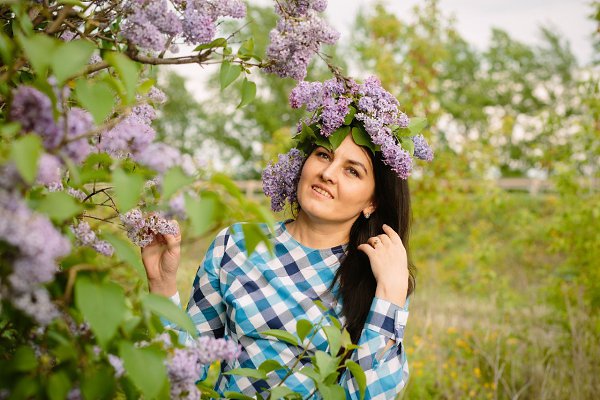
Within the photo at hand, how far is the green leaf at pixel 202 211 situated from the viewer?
2.52 feet

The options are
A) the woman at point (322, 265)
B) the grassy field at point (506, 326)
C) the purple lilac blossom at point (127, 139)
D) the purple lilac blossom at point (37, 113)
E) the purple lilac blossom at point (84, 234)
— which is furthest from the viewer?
the grassy field at point (506, 326)

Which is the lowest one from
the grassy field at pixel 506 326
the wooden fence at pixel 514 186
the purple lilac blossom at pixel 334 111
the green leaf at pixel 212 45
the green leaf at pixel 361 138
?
the grassy field at pixel 506 326

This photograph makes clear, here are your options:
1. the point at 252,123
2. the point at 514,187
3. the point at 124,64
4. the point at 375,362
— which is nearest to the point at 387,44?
the point at 375,362

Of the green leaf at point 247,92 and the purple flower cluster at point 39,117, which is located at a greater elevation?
the green leaf at point 247,92

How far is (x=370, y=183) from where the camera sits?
6.41 feet

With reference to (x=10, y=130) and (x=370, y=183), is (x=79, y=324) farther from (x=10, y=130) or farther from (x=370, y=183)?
(x=370, y=183)

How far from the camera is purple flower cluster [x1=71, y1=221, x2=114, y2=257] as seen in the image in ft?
3.24

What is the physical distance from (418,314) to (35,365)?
15.6 ft

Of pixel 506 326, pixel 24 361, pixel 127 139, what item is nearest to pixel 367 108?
pixel 127 139

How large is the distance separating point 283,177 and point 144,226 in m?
0.71

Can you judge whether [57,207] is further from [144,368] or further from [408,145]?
[408,145]

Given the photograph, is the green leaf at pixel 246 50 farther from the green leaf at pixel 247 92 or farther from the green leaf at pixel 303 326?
the green leaf at pixel 303 326

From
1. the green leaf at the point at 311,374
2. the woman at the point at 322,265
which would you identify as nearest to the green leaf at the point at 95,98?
the green leaf at the point at 311,374

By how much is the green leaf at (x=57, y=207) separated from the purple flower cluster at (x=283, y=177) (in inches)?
51.9
